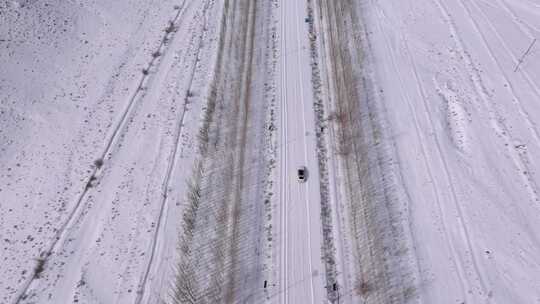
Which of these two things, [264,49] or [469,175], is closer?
[469,175]

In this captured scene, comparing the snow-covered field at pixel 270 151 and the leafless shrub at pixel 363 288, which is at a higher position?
the snow-covered field at pixel 270 151

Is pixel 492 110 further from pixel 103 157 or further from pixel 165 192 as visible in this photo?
pixel 103 157

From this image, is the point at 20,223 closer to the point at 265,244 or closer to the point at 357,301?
the point at 265,244

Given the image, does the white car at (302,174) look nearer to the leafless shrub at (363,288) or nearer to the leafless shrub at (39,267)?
the leafless shrub at (363,288)

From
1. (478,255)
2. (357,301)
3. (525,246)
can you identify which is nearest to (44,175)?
(357,301)

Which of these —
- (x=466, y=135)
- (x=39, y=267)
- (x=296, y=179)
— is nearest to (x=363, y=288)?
(x=296, y=179)

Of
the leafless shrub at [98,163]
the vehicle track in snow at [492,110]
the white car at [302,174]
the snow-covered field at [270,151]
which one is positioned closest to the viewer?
the snow-covered field at [270,151]

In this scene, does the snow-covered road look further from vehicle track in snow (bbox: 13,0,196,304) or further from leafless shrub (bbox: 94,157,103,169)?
leafless shrub (bbox: 94,157,103,169)

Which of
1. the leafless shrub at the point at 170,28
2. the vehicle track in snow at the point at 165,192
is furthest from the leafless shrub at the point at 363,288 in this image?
the leafless shrub at the point at 170,28
